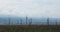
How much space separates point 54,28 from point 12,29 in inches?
342

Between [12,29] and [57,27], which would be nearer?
[12,29]

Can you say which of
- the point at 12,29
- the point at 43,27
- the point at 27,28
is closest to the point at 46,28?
the point at 43,27

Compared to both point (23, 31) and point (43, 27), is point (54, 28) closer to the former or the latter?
point (43, 27)

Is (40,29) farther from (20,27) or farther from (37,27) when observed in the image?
(20,27)

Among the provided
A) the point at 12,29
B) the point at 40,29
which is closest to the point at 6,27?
the point at 12,29

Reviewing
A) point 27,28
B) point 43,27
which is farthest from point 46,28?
point 27,28

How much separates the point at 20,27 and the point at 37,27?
11.2 ft

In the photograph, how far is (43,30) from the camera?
129 feet

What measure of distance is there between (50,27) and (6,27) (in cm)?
895

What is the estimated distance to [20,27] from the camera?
3900cm

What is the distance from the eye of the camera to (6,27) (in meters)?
37.8

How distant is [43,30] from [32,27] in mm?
2317

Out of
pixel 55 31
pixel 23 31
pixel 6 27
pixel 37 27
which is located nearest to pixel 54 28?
pixel 55 31

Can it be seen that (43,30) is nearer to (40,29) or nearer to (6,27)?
(40,29)
